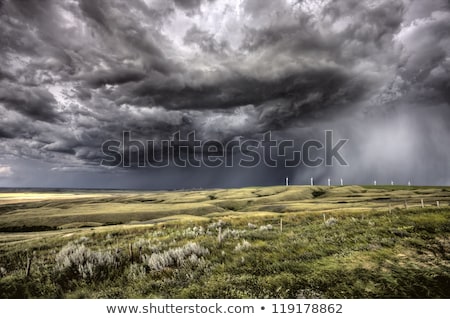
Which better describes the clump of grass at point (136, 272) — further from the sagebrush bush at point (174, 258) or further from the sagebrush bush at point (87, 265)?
the sagebrush bush at point (87, 265)

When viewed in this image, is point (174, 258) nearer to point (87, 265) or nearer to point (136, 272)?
point (136, 272)

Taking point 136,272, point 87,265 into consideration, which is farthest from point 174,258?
point 87,265

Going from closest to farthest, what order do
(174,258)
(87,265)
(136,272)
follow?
(136,272)
(87,265)
(174,258)

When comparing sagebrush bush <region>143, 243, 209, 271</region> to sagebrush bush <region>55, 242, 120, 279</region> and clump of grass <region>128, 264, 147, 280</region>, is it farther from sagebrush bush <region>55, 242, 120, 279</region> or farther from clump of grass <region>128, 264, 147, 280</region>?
sagebrush bush <region>55, 242, 120, 279</region>

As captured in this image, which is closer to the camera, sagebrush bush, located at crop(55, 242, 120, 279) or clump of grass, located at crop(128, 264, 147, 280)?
clump of grass, located at crop(128, 264, 147, 280)

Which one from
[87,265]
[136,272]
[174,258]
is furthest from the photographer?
[174,258]

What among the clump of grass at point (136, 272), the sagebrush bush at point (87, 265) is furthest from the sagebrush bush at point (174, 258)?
the sagebrush bush at point (87, 265)

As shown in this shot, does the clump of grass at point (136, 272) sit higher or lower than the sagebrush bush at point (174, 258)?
lower

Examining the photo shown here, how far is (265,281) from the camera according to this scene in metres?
6.74

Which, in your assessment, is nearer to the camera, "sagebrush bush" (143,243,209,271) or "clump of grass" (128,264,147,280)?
"clump of grass" (128,264,147,280)

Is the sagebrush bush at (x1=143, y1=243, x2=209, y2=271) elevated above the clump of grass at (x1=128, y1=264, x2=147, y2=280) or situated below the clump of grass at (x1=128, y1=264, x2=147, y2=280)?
above

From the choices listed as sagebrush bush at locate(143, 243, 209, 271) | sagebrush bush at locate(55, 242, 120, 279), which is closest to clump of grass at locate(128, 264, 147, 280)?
sagebrush bush at locate(143, 243, 209, 271)

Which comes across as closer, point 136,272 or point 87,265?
point 136,272

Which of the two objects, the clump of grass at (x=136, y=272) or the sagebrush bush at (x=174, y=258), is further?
the sagebrush bush at (x=174, y=258)
